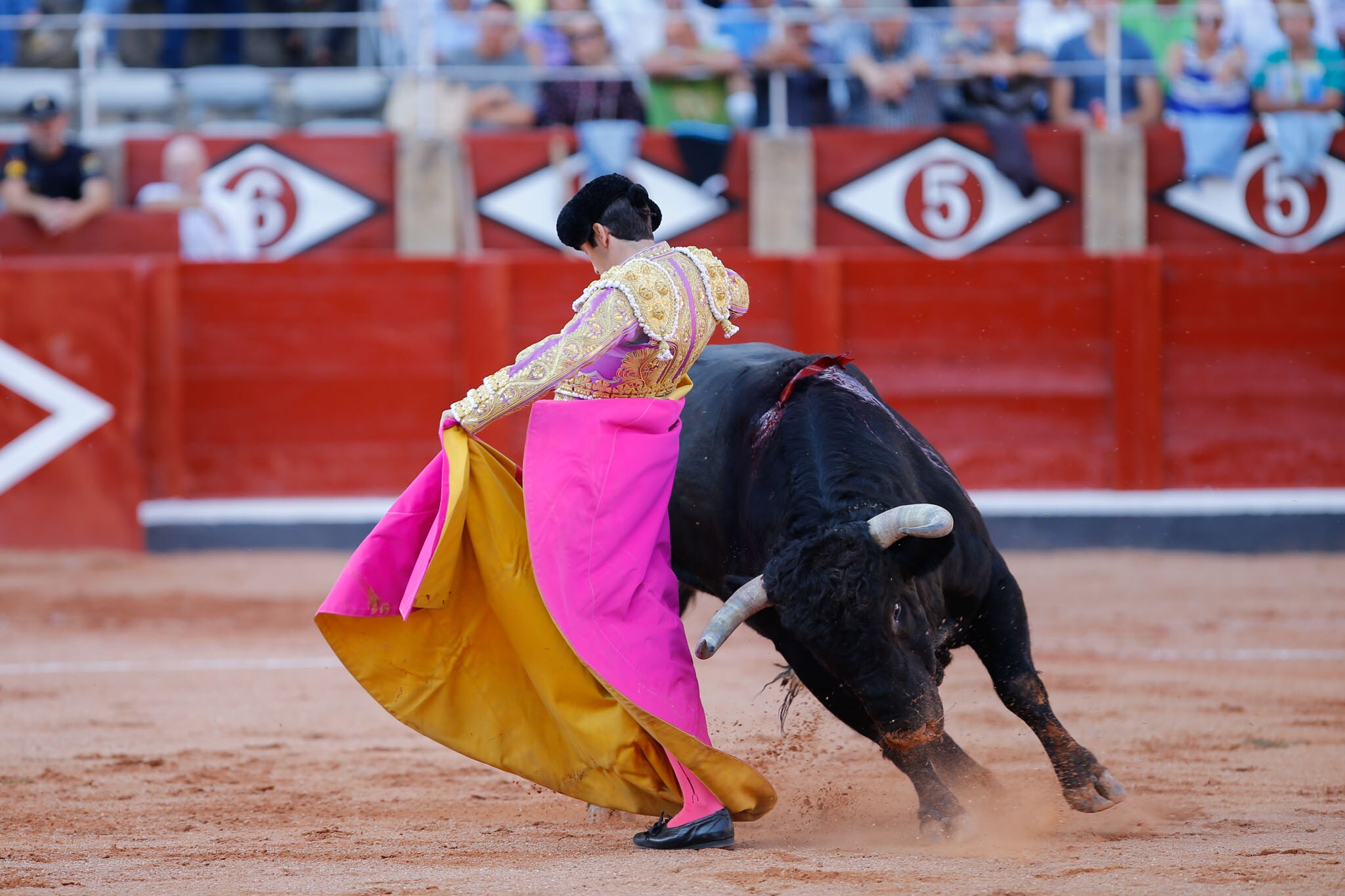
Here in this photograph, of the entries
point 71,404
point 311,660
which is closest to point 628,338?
point 311,660

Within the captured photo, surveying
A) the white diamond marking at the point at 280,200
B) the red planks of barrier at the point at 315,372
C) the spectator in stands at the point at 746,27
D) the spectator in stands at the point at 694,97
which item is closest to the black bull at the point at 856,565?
the red planks of barrier at the point at 315,372

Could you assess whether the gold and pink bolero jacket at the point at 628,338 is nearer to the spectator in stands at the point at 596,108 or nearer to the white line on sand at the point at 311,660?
the white line on sand at the point at 311,660

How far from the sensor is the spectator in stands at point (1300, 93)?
279 inches

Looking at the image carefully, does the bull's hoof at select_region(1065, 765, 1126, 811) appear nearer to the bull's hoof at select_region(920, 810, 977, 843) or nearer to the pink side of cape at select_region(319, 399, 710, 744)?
the bull's hoof at select_region(920, 810, 977, 843)

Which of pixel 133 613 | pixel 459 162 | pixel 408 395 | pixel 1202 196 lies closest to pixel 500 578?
pixel 133 613

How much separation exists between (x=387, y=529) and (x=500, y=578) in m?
0.23

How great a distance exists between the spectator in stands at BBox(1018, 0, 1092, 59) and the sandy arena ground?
9.56 ft

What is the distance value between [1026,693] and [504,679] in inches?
38.5

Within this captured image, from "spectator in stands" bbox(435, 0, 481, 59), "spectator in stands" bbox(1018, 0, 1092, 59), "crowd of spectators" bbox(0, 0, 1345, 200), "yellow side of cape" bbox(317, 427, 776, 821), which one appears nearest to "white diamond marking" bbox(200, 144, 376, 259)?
"crowd of spectators" bbox(0, 0, 1345, 200)

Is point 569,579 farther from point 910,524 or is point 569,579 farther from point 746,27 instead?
point 746,27

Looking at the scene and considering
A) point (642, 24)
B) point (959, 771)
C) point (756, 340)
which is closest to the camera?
point (959, 771)

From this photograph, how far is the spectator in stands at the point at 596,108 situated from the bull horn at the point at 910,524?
4917mm

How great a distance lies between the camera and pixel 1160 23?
747cm

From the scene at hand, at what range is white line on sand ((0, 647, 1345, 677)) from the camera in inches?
184
